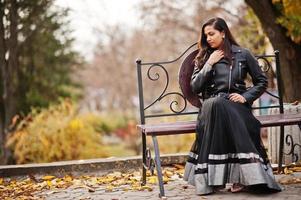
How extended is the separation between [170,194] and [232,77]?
49.9 inches

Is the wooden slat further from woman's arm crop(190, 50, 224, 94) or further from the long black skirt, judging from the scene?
woman's arm crop(190, 50, 224, 94)

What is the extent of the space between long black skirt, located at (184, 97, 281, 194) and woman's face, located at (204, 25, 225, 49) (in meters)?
0.57

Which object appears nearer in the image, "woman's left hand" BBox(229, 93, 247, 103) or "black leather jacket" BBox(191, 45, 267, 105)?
"woman's left hand" BBox(229, 93, 247, 103)

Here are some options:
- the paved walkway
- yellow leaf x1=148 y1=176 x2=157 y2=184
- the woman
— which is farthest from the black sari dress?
yellow leaf x1=148 y1=176 x2=157 y2=184

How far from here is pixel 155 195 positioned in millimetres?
4871

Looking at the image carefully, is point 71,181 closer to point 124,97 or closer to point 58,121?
point 58,121

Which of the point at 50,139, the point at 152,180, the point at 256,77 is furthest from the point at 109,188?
the point at 50,139

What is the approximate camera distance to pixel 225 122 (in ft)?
14.8

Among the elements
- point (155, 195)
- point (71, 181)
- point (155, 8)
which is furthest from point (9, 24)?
point (155, 8)

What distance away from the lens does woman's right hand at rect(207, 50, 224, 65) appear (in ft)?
15.4

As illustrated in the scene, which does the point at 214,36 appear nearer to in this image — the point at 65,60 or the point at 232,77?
the point at 232,77

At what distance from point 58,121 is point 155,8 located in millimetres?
8677

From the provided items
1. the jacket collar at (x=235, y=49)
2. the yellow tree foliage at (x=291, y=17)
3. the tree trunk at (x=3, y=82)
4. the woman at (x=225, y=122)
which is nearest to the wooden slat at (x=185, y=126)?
the woman at (x=225, y=122)

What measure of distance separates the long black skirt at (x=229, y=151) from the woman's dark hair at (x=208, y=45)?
0.48m
